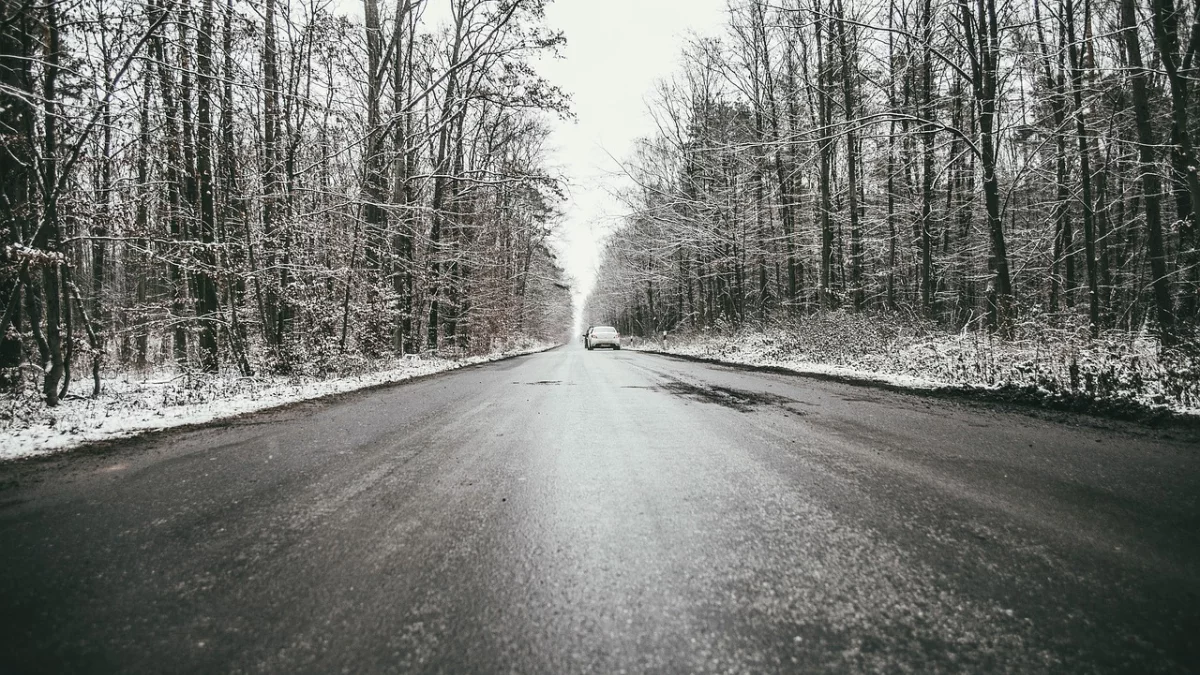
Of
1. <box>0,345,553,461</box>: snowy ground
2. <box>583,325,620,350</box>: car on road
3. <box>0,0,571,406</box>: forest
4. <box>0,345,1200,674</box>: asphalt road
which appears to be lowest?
<box>0,345,1200,674</box>: asphalt road

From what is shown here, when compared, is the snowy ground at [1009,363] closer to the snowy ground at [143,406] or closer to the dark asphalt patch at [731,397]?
the dark asphalt patch at [731,397]

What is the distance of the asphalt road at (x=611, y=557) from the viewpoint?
4.32 feet

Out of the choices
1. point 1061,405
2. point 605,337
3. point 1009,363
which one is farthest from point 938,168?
point 605,337

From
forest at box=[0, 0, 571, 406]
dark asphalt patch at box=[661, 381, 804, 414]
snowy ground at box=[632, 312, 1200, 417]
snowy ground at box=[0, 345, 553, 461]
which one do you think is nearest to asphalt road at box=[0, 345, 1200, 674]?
snowy ground at box=[0, 345, 553, 461]

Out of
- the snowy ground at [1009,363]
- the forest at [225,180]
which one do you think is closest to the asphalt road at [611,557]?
the snowy ground at [1009,363]

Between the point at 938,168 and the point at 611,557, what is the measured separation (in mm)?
17787

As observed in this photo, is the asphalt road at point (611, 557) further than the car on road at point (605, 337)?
No

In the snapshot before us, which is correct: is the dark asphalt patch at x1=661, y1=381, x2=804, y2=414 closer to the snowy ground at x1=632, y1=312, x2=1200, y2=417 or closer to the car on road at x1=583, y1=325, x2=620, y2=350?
the snowy ground at x1=632, y1=312, x2=1200, y2=417

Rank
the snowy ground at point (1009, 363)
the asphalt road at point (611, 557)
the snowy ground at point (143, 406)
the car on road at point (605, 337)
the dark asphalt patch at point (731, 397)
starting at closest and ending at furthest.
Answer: the asphalt road at point (611, 557) → the snowy ground at point (143, 406) → the snowy ground at point (1009, 363) → the dark asphalt patch at point (731, 397) → the car on road at point (605, 337)

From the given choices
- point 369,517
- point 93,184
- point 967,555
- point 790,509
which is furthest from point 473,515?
point 93,184

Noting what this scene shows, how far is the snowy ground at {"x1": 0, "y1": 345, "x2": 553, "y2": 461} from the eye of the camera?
4.35m

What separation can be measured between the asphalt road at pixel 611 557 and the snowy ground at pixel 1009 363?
68.6 inches

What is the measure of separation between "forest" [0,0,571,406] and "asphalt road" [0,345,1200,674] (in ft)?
15.3

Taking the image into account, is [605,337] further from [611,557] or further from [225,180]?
[611,557]
